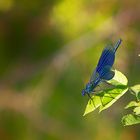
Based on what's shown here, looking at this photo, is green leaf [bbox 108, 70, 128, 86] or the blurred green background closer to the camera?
green leaf [bbox 108, 70, 128, 86]

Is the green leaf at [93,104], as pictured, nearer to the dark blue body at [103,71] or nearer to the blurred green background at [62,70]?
the dark blue body at [103,71]

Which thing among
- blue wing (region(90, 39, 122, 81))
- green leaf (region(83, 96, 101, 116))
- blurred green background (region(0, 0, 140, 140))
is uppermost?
blurred green background (region(0, 0, 140, 140))

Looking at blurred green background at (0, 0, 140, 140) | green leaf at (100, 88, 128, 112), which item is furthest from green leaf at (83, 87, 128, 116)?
blurred green background at (0, 0, 140, 140)

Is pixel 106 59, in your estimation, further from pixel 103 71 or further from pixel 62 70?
pixel 62 70

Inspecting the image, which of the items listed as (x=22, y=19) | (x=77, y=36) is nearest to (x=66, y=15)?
(x=77, y=36)

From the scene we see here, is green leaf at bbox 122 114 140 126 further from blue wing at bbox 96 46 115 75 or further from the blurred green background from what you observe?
the blurred green background

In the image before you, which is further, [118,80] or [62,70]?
[62,70]

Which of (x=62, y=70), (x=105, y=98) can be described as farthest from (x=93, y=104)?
(x=62, y=70)

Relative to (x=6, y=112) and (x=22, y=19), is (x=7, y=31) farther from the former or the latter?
(x=6, y=112)

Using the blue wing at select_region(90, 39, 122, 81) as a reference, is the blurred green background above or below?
above
